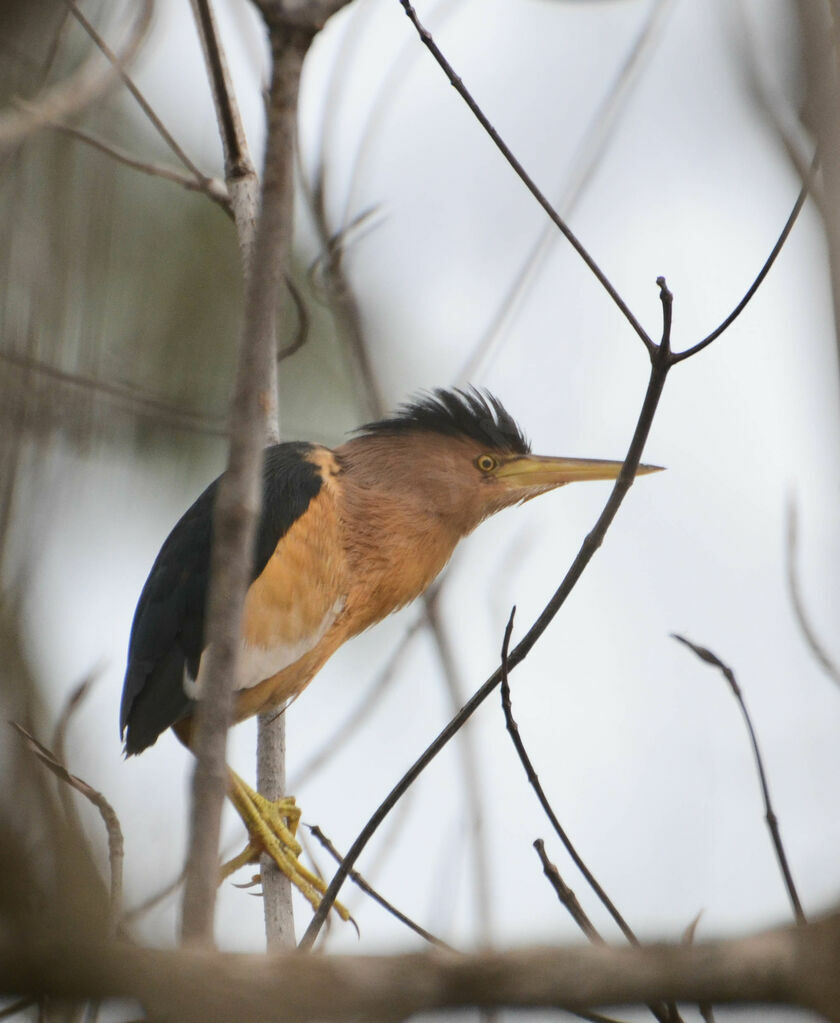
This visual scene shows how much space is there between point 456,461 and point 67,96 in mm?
1664

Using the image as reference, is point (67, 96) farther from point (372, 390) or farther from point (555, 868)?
point (555, 868)

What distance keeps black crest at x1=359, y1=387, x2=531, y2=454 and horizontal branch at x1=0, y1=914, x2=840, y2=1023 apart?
2608 millimetres

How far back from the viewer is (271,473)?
114 inches

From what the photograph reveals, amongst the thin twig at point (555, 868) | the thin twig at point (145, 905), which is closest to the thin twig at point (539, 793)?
→ the thin twig at point (555, 868)

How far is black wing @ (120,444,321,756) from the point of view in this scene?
260cm

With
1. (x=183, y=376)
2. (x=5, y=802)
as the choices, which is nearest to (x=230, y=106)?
(x=183, y=376)

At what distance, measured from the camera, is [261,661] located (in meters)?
2.65

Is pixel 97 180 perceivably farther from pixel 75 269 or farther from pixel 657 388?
pixel 657 388

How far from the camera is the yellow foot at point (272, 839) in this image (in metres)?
2.57

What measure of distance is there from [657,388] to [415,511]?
5.20 feet

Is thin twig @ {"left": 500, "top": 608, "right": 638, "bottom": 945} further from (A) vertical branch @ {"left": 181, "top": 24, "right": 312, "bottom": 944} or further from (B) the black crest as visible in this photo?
(B) the black crest

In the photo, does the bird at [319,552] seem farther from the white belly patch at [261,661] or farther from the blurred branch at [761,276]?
the blurred branch at [761,276]

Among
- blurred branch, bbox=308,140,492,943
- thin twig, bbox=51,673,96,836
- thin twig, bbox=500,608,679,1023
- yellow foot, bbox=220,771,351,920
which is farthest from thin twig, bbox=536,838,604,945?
yellow foot, bbox=220,771,351,920

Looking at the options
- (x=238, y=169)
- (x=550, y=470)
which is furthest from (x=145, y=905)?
(x=550, y=470)
